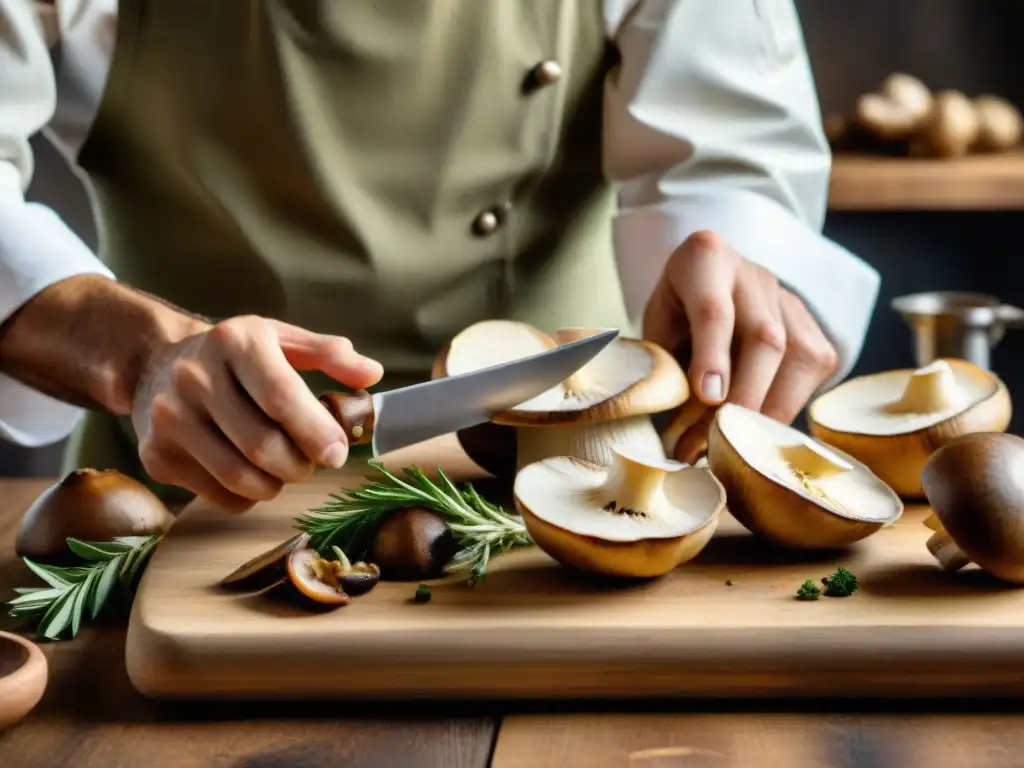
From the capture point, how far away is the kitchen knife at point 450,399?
41.1 inches

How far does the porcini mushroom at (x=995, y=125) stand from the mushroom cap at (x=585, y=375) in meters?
1.67

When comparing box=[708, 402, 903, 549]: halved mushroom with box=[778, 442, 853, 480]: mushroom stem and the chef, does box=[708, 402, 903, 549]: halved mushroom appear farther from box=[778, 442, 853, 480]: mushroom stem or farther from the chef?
the chef

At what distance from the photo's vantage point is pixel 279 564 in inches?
38.6

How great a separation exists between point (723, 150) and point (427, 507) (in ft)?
2.42

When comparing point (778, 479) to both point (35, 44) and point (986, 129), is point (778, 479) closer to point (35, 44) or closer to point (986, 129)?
point (35, 44)

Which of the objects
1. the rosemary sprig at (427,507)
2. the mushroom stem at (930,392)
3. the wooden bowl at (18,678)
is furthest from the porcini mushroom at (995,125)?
the wooden bowl at (18,678)

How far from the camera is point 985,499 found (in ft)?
3.03

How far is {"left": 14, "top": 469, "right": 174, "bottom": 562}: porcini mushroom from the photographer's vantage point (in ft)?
3.55

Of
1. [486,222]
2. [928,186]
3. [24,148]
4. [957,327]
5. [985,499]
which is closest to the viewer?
[985,499]

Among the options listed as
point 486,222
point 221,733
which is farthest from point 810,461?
point 486,222

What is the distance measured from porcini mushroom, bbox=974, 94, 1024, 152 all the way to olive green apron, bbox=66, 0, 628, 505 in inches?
50.8

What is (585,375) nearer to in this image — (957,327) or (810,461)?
(810,461)

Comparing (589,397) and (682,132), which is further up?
(682,132)

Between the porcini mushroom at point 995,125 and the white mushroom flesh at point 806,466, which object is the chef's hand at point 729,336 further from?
the porcini mushroom at point 995,125
